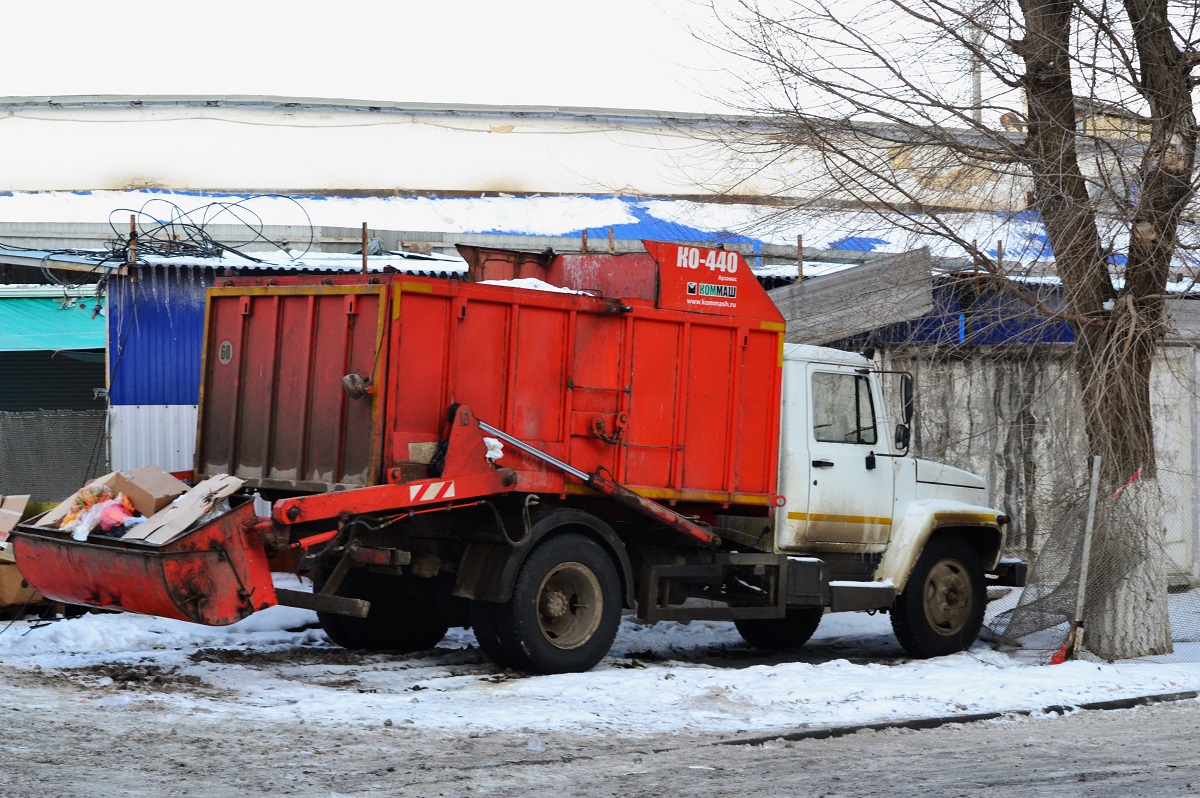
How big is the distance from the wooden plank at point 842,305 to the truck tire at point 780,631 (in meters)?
3.64

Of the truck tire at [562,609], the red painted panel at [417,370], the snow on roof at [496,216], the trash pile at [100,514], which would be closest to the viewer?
the trash pile at [100,514]

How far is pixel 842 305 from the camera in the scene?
47.4 ft

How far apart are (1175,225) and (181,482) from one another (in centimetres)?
781

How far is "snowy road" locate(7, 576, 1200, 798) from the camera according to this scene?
20.5 feet

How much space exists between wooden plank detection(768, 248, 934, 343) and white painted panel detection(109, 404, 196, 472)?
6.57 m


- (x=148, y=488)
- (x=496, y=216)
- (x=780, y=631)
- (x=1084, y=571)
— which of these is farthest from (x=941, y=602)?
(x=496, y=216)

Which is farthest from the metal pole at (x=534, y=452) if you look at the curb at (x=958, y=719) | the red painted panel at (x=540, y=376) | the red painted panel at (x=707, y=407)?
the curb at (x=958, y=719)

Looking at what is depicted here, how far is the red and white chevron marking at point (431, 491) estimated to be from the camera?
8.51 m

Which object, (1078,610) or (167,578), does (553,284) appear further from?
(1078,610)

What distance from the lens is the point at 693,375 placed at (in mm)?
10164

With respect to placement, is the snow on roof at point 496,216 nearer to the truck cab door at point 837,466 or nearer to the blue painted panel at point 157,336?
the blue painted panel at point 157,336

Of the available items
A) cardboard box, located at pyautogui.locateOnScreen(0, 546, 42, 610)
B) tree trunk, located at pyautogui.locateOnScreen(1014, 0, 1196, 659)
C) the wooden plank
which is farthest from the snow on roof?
cardboard box, located at pyautogui.locateOnScreen(0, 546, 42, 610)

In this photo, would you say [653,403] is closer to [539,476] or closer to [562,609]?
[539,476]

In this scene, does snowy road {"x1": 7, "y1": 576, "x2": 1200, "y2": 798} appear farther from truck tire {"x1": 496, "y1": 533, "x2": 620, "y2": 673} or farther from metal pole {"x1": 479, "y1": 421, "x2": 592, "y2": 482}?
metal pole {"x1": 479, "y1": 421, "x2": 592, "y2": 482}
